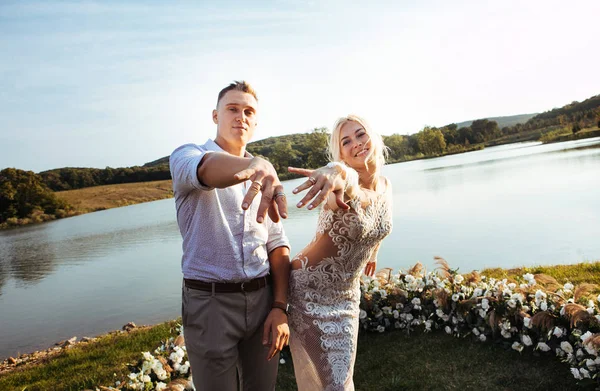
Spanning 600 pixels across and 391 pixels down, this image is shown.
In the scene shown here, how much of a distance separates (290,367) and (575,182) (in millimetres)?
14535

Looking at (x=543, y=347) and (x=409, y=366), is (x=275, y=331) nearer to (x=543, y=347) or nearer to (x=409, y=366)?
(x=409, y=366)

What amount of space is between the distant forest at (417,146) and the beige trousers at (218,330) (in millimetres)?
52680

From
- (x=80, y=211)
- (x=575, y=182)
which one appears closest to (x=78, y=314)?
(x=575, y=182)

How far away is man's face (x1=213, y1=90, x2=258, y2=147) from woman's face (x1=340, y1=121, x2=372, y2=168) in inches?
32.8

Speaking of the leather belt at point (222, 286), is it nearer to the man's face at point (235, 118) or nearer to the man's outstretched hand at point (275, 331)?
the man's outstretched hand at point (275, 331)

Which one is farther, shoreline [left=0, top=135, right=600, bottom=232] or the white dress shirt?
shoreline [left=0, top=135, right=600, bottom=232]

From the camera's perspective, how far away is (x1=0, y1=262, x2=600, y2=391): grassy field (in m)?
3.82

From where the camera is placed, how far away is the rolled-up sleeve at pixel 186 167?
1901 millimetres

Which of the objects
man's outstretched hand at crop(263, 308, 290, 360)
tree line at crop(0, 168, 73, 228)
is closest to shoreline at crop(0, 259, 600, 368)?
man's outstretched hand at crop(263, 308, 290, 360)

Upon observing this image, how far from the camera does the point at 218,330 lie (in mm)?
2172

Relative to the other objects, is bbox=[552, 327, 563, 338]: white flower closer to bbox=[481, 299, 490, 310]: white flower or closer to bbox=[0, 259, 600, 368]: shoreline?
bbox=[481, 299, 490, 310]: white flower

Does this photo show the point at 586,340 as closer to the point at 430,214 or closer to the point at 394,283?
the point at 394,283

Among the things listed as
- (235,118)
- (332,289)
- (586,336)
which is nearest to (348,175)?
(235,118)

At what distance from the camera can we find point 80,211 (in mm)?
48594
